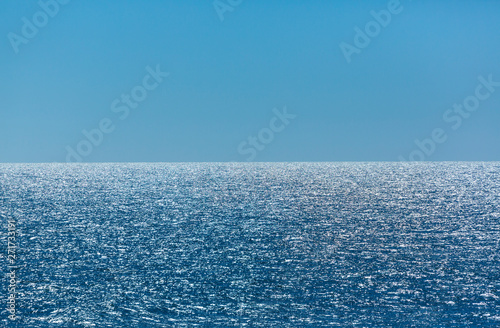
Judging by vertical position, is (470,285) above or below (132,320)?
above

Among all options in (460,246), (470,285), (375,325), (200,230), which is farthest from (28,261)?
(460,246)

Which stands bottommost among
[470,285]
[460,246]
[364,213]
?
[470,285]

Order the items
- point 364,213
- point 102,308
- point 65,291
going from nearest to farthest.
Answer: point 102,308 < point 65,291 < point 364,213

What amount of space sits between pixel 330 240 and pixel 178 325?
138 feet

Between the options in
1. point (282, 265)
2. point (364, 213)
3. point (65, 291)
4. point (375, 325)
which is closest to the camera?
point (375, 325)

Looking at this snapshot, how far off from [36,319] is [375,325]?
2393cm

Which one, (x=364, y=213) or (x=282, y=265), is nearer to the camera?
(x=282, y=265)

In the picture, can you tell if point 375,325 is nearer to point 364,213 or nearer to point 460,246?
point 460,246

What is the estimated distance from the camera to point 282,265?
5888cm

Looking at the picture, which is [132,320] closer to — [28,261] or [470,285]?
[28,261]

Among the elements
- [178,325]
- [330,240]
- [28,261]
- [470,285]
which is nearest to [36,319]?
[178,325]

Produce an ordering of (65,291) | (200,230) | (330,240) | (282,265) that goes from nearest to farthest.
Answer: (65,291) → (282,265) → (330,240) → (200,230)

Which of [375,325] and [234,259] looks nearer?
[375,325]

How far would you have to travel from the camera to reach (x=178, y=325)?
1500 inches
